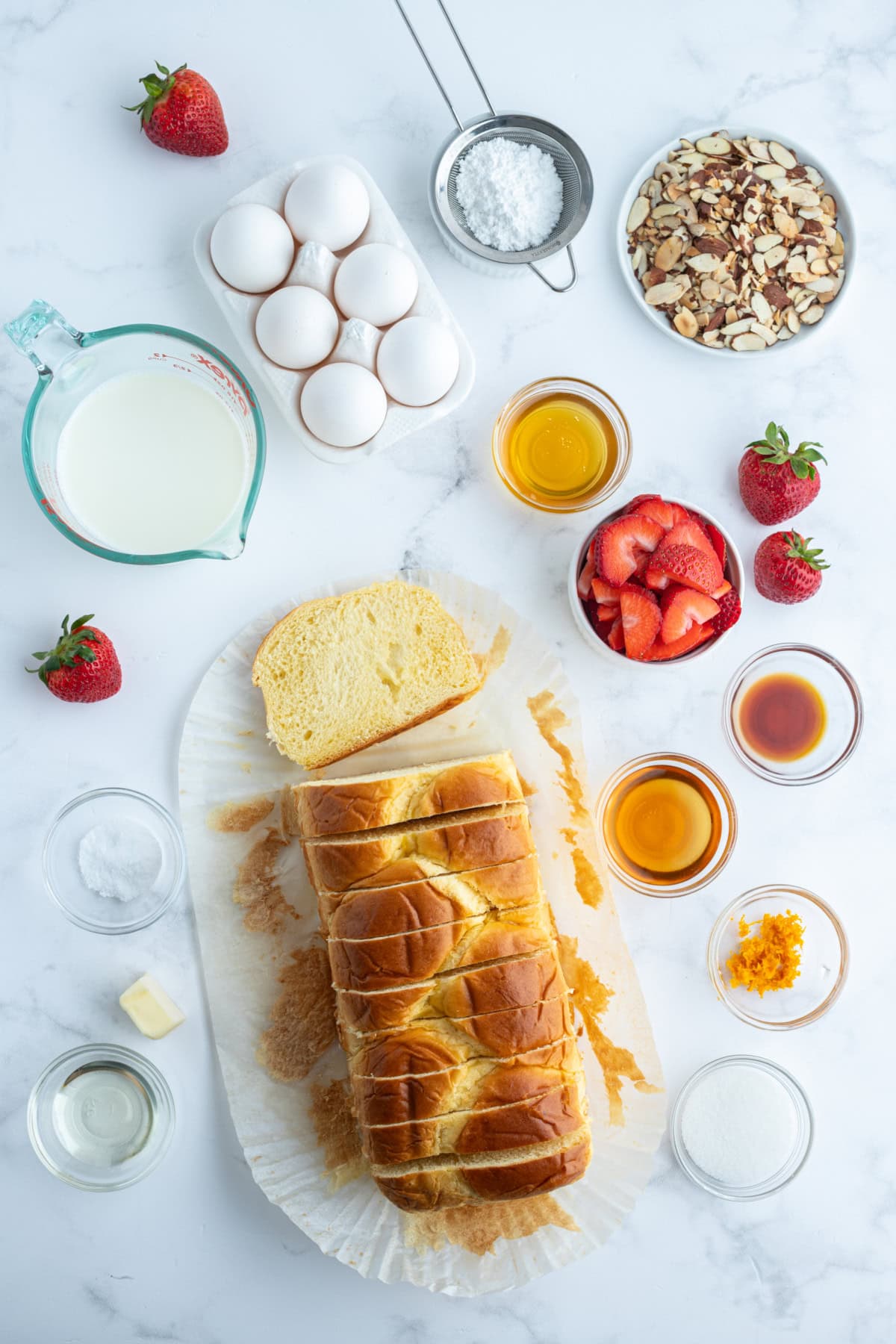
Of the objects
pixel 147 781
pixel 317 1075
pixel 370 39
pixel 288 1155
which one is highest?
pixel 370 39

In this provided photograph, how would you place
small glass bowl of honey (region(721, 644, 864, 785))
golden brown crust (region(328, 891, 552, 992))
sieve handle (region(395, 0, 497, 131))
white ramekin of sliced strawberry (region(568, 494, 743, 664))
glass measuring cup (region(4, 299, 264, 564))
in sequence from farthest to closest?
small glass bowl of honey (region(721, 644, 864, 785)) < sieve handle (region(395, 0, 497, 131)) < white ramekin of sliced strawberry (region(568, 494, 743, 664)) < glass measuring cup (region(4, 299, 264, 564)) < golden brown crust (region(328, 891, 552, 992))

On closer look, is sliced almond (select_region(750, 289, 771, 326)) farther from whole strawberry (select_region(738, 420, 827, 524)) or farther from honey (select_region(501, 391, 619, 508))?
honey (select_region(501, 391, 619, 508))

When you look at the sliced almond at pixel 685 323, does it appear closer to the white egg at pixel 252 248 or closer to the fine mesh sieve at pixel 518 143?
the fine mesh sieve at pixel 518 143

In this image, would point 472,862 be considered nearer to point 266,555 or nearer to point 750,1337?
point 266,555

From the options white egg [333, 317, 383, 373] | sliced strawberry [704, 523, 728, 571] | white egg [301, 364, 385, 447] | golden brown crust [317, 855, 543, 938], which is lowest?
golden brown crust [317, 855, 543, 938]

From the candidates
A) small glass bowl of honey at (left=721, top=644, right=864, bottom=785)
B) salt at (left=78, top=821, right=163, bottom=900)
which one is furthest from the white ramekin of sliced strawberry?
salt at (left=78, top=821, right=163, bottom=900)

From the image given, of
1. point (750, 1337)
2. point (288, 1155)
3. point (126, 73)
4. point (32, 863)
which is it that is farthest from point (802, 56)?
point (750, 1337)
